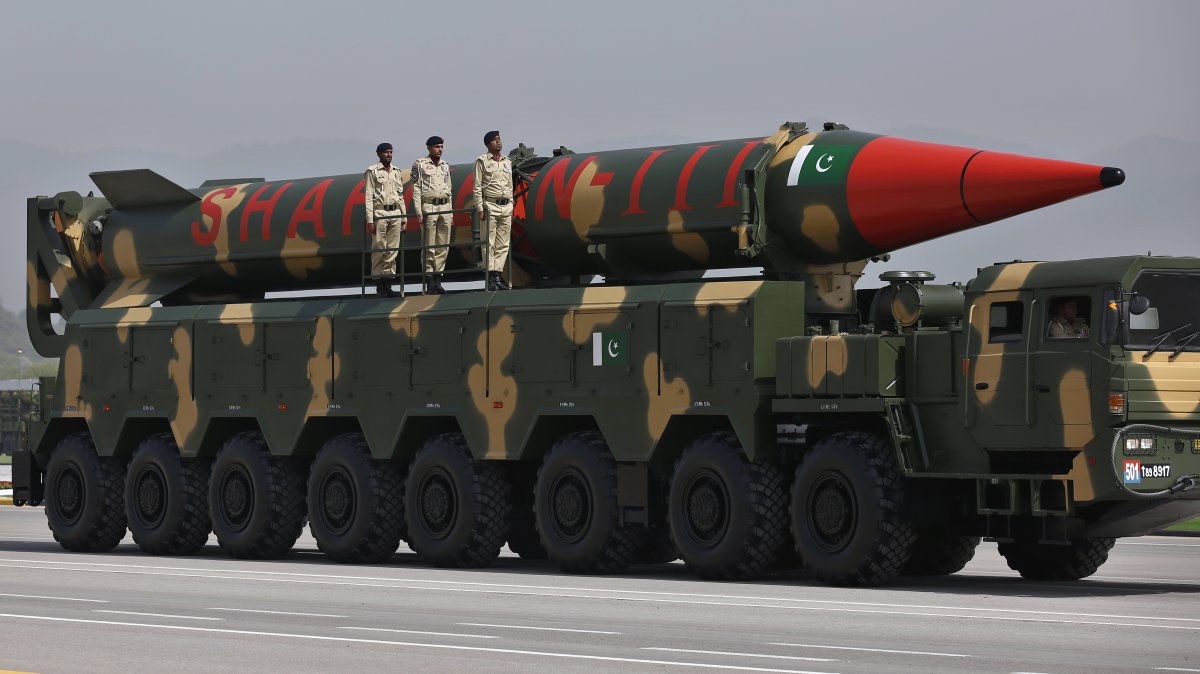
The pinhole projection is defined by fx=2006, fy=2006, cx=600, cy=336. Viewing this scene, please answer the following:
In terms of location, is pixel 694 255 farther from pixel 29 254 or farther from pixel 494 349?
pixel 29 254

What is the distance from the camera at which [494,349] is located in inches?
846

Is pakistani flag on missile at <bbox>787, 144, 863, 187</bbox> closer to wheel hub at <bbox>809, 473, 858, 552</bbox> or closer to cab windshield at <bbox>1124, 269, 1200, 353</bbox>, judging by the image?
wheel hub at <bbox>809, 473, 858, 552</bbox>

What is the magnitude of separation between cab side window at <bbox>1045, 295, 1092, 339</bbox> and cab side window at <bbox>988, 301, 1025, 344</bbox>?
278 mm

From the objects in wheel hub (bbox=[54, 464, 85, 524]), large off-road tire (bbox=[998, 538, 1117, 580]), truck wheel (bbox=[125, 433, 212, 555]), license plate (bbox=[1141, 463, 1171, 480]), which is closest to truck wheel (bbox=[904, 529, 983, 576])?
large off-road tire (bbox=[998, 538, 1117, 580])

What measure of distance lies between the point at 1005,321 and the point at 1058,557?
3188mm

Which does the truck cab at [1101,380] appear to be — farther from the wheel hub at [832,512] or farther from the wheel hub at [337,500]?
the wheel hub at [337,500]

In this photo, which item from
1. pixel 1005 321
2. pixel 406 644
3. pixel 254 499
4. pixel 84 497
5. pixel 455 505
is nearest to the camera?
pixel 406 644

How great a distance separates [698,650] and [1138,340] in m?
6.16

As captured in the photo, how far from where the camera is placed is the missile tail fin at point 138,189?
25.6 meters

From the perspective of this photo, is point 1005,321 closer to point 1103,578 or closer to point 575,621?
point 1103,578

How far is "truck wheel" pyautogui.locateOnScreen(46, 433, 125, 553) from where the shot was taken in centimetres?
2520

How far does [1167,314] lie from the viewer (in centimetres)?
1714

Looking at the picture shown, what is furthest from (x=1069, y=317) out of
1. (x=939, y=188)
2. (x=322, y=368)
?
(x=322, y=368)

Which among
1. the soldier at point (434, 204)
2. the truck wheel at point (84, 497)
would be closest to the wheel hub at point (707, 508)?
the soldier at point (434, 204)
